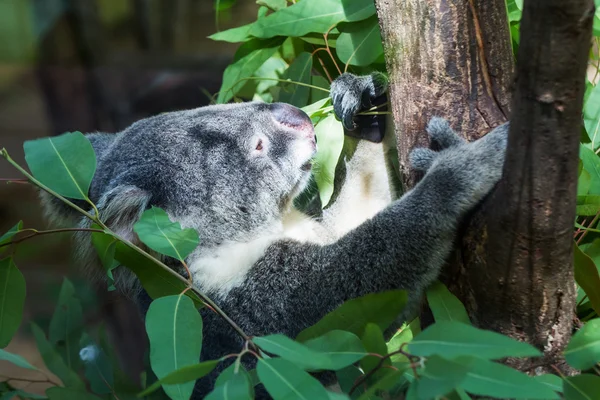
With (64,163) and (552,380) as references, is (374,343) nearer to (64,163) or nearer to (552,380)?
(552,380)

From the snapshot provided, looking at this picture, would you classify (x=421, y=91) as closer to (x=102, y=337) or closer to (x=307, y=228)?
(x=307, y=228)

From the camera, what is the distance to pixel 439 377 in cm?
94

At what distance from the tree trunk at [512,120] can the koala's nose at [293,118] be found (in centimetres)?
44

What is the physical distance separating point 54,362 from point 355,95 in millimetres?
1446

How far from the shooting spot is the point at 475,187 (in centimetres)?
146

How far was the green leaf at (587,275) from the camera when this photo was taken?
1431 millimetres

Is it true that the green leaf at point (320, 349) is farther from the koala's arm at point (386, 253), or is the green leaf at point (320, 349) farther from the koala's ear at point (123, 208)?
the koala's ear at point (123, 208)

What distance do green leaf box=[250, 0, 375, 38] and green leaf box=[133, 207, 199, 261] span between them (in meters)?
0.83

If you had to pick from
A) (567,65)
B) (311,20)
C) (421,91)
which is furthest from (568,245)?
(311,20)

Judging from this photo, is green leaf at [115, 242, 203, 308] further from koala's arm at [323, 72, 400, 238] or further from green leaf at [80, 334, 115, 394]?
green leaf at [80, 334, 115, 394]

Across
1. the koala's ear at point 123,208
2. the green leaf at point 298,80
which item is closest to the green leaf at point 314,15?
the green leaf at point 298,80

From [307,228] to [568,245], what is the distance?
1.00m

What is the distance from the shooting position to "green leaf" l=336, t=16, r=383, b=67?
195 cm

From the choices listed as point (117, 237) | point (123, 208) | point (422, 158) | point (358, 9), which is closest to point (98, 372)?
point (123, 208)
